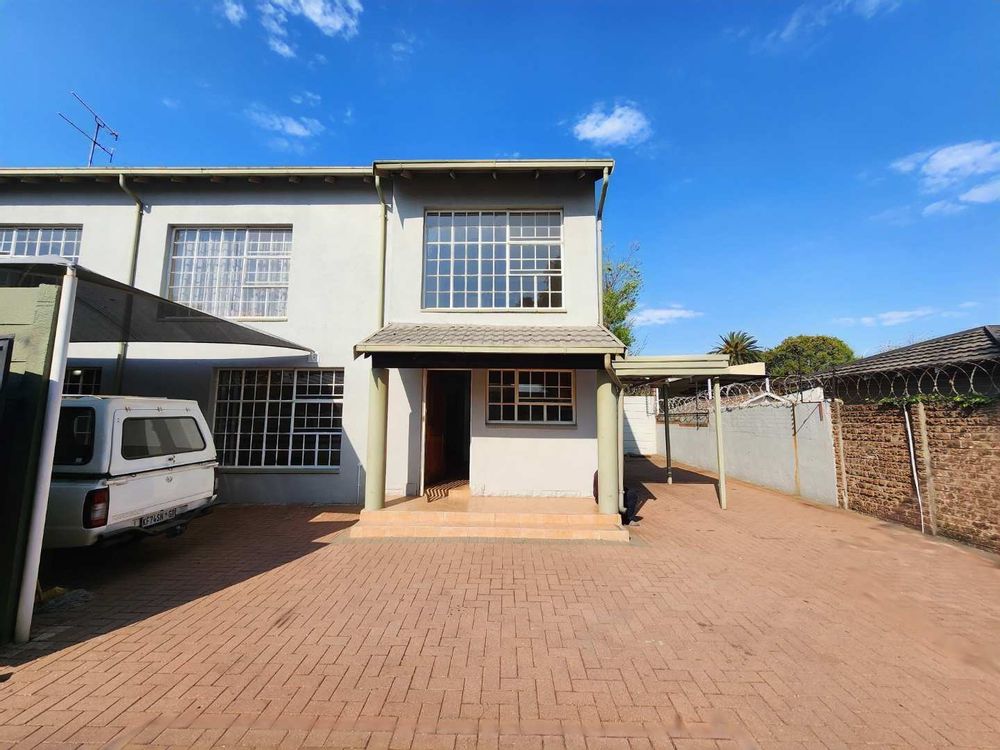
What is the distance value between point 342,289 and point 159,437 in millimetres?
4430

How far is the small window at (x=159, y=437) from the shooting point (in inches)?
186

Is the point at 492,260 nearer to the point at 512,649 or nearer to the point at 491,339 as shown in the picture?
the point at 491,339

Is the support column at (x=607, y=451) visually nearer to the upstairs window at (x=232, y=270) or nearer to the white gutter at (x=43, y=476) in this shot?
the white gutter at (x=43, y=476)

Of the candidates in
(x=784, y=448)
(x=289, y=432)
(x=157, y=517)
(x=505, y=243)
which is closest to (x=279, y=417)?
(x=289, y=432)

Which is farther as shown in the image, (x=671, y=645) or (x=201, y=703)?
(x=671, y=645)

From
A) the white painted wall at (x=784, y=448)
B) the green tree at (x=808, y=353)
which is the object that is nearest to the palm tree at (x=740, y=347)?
the green tree at (x=808, y=353)

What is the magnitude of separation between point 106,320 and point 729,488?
44.7 ft

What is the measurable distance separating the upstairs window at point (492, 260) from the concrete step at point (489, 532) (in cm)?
417

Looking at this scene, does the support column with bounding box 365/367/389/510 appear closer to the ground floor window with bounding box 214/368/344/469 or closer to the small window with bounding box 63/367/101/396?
the ground floor window with bounding box 214/368/344/469

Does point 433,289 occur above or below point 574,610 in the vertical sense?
above

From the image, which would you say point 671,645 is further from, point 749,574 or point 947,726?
point 749,574

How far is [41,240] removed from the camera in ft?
29.3

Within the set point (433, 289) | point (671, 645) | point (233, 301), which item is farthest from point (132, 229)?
point (671, 645)

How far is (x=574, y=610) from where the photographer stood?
4082 millimetres
